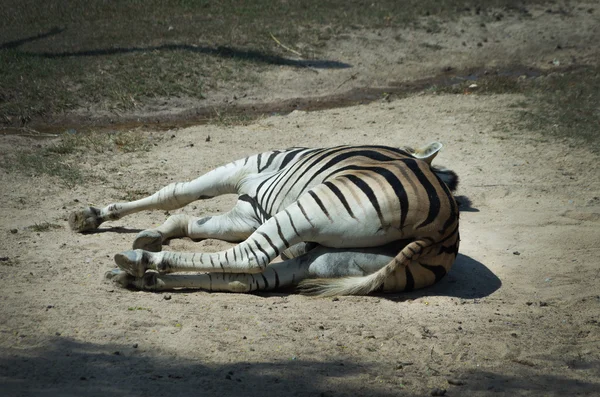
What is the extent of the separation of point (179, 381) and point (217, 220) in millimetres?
2492

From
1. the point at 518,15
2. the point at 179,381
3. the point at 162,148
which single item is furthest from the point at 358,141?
the point at 518,15

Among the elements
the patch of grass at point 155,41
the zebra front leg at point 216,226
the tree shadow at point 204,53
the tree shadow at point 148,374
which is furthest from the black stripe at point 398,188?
the tree shadow at point 204,53

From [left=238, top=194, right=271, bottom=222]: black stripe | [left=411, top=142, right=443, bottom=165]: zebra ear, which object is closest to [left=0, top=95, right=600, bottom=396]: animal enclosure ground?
[left=238, top=194, right=271, bottom=222]: black stripe

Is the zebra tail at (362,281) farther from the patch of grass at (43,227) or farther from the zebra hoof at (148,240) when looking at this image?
the patch of grass at (43,227)

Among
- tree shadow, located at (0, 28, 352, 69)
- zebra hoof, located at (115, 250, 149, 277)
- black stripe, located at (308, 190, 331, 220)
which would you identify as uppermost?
tree shadow, located at (0, 28, 352, 69)

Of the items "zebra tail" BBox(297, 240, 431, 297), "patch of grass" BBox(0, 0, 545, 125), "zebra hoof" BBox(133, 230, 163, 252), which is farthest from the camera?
"patch of grass" BBox(0, 0, 545, 125)

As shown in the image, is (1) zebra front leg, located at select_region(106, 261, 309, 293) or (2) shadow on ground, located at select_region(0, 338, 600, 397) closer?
(2) shadow on ground, located at select_region(0, 338, 600, 397)

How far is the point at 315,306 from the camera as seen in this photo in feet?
15.3

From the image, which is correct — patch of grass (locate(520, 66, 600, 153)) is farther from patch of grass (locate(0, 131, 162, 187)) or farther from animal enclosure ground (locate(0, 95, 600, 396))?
patch of grass (locate(0, 131, 162, 187))

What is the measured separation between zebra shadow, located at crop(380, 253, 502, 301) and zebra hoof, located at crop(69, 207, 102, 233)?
2425 mm

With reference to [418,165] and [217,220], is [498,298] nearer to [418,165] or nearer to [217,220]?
[418,165]

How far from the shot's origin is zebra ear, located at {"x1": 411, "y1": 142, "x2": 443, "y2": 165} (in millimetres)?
5344

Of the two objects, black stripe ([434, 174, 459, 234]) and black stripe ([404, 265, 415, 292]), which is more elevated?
black stripe ([434, 174, 459, 234])

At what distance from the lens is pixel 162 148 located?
7.98m
